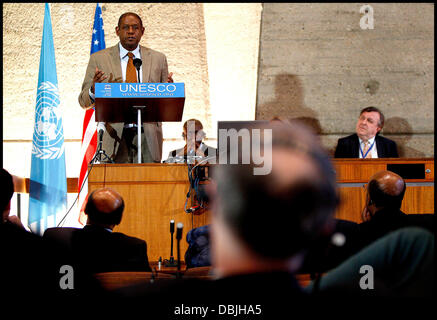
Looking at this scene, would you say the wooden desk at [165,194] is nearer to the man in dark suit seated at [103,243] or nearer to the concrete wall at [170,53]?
the man in dark suit seated at [103,243]

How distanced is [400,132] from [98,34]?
3.59m

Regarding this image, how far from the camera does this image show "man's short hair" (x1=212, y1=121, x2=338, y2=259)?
0.67m

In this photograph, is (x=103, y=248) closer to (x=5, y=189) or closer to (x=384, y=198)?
(x=5, y=189)

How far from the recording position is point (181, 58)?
5637 millimetres

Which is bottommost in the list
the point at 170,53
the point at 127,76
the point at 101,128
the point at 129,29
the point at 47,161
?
the point at 47,161

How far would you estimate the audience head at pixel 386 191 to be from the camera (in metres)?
2.29

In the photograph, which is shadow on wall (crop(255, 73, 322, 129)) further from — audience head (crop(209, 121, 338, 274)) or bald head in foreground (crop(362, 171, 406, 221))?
audience head (crop(209, 121, 338, 274))

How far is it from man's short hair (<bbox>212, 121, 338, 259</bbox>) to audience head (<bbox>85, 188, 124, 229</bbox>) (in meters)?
1.68

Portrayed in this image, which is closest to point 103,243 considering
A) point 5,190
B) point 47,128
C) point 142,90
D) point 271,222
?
point 5,190

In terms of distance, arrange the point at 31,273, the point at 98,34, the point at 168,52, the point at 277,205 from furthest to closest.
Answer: the point at 168,52 → the point at 98,34 → the point at 31,273 → the point at 277,205

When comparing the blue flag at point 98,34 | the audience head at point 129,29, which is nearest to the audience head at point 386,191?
the audience head at point 129,29

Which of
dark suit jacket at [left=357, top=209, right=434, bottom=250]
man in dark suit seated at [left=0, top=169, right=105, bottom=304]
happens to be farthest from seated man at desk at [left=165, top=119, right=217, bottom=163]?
man in dark suit seated at [left=0, top=169, right=105, bottom=304]

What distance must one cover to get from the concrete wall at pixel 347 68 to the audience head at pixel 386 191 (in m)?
3.17

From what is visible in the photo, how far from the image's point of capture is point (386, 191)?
7.52 ft
